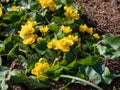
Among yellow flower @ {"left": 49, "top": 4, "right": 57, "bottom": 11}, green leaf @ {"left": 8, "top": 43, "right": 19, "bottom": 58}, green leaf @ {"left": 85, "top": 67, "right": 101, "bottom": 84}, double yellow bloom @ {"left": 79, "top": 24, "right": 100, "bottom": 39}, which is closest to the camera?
green leaf @ {"left": 85, "top": 67, "right": 101, "bottom": 84}

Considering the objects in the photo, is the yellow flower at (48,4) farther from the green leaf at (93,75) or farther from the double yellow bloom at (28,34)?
the green leaf at (93,75)

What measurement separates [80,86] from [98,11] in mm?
969

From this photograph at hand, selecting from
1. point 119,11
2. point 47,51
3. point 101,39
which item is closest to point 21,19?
point 47,51

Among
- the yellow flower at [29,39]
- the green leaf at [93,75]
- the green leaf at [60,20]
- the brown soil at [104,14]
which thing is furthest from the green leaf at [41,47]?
the brown soil at [104,14]

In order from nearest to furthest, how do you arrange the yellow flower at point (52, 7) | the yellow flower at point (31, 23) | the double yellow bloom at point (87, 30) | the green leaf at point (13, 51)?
the green leaf at point (13, 51) < the yellow flower at point (31, 23) < the double yellow bloom at point (87, 30) < the yellow flower at point (52, 7)

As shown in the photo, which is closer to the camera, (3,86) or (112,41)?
(3,86)

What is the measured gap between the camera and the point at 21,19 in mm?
3336

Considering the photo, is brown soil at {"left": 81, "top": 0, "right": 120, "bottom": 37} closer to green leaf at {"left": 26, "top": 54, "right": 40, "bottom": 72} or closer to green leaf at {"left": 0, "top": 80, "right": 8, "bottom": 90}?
green leaf at {"left": 26, "top": 54, "right": 40, "bottom": 72}

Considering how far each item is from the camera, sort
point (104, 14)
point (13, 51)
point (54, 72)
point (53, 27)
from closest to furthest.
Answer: point (54, 72), point (13, 51), point (53, 27), point (104, 14)

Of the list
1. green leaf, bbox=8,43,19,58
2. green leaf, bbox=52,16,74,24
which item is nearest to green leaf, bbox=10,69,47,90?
green leaf, bbox=8,43,19,58

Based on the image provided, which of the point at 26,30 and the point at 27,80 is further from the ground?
the point at 26,30

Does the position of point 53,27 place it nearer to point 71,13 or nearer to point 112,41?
point 71,13

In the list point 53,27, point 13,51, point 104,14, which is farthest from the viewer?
point 104,14

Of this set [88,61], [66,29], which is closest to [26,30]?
[66,29]
